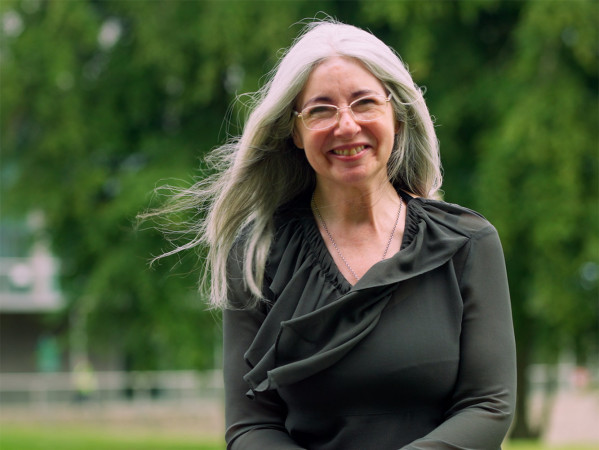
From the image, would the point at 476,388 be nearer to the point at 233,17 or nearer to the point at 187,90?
the point at 233,17

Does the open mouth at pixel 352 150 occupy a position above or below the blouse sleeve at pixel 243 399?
above

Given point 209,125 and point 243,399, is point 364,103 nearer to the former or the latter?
point 243,399

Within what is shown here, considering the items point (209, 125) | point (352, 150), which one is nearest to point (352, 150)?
point (352, 150)

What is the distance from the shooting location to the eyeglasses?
2.46 m

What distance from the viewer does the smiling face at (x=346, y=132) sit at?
2457 mm

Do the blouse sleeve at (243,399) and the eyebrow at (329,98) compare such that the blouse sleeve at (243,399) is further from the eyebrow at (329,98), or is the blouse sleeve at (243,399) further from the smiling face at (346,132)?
the eyebrow at (329,98)


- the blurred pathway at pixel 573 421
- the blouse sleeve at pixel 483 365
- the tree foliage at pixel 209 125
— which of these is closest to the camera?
the blouse sleeve at pixel 483 365

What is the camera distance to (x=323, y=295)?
96.7 inches

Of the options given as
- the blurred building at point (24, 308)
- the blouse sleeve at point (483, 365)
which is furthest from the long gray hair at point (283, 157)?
the blurred building at point (24, 308)

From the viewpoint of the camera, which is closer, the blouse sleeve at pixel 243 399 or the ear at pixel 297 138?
the blouse sleeve at pixel 243 399

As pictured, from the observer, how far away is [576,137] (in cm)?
1176

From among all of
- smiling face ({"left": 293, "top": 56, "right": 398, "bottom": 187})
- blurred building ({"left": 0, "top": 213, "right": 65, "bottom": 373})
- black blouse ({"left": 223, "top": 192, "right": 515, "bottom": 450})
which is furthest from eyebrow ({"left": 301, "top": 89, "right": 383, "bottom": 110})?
blurred building ({"left": 0, "top": 213, "right": 65, "bottom": 373})

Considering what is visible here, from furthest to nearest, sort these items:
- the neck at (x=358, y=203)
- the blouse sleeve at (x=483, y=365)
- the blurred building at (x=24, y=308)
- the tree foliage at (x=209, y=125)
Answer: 1. the blurred building at (x=24, y=308)
2. the tree foliage at (x=209, y=125)
3. the neck at (x=358, y=203)
4. the blouse sleeve at (x=483, y=365)

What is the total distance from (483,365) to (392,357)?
0.68 ft
